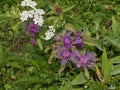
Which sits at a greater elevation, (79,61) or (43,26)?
(43,26)

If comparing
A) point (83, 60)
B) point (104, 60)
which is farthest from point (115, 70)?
point (83, 60)

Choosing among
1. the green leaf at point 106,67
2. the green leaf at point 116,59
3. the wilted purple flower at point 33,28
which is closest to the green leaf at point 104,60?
the green leaf at point 106,67

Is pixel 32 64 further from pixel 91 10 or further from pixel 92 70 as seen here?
pixel 91 10

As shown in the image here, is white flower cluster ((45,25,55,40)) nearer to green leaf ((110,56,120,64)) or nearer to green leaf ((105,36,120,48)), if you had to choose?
green leaf ((105,36,120,48))

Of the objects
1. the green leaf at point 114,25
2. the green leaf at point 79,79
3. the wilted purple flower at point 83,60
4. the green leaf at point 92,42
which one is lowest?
the green leaf at point 79,79

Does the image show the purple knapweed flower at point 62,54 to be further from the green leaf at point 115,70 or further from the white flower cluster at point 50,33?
the green leaf at point 115,70

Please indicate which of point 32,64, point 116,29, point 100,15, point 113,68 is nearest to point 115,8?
point 100,15

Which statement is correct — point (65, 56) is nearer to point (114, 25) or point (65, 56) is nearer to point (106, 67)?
point (106, 67)
